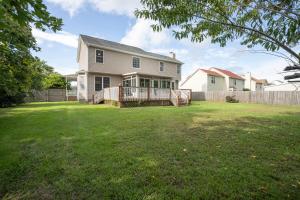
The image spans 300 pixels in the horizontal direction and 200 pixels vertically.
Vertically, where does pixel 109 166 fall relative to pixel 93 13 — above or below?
below

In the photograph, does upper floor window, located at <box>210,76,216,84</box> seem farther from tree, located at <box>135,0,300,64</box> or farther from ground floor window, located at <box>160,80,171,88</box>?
tree, located at <box>135,0,300,64</box>

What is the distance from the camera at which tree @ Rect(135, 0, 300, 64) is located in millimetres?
2523

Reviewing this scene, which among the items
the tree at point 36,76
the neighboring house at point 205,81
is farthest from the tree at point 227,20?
the neighboring house at point 205,81

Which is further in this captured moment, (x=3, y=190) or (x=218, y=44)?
(x=218, y=44)

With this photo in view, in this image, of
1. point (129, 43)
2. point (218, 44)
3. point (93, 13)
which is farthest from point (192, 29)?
point (129, 43)

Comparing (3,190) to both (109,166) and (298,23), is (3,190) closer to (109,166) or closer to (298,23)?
(109,166)

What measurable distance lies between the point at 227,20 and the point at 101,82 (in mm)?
15169

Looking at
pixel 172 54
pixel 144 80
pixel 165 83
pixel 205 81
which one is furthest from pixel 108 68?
pixel 205 81

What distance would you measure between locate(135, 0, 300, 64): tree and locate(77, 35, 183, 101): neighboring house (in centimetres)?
1296

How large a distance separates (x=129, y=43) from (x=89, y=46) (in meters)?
7.51

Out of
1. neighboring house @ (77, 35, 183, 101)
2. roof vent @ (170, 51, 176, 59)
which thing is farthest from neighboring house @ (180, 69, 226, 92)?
neighboring house @ (77, 35, 183, 101)

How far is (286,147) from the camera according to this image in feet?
12.5

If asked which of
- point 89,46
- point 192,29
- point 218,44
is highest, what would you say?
point 89,46

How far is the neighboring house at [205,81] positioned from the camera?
29891mm
